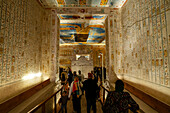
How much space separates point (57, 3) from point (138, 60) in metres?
5.14

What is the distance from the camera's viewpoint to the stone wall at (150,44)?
2.26m

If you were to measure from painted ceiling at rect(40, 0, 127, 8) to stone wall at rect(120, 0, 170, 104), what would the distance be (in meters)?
0.85

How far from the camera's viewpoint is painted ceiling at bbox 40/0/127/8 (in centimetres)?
457

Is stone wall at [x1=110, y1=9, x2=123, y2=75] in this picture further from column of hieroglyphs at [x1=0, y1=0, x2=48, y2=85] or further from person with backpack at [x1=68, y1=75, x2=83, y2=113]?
column of hieroglyphs at [x1=0, y1=0, x2=48, y2=85]

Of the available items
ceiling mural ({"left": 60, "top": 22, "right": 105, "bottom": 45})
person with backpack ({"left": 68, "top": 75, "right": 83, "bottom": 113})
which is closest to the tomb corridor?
person with backpack ({"left": 68, "top": 75, "right": 83, "bottom": 113})

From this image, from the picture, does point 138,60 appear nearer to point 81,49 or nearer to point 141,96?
point 141,96

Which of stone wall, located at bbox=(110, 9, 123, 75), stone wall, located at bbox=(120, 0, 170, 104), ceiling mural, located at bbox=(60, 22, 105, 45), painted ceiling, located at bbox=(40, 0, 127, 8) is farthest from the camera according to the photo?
ceiling mural, located at bbox=(60, 22, 105, 45)

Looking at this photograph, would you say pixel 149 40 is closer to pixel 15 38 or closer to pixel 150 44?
pixel 150 44

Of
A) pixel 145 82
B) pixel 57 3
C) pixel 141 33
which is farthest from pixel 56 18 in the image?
pixel 145 82

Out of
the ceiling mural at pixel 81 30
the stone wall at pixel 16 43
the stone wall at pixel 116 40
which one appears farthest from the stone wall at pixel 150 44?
the stone wall at pixel 16 43

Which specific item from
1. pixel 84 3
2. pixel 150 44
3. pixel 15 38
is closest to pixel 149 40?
pixel 150 44

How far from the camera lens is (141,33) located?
3180mm

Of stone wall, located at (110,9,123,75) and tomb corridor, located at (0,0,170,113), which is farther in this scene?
stone wall, located at (110,9,123,75)

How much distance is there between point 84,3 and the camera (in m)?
4.75
